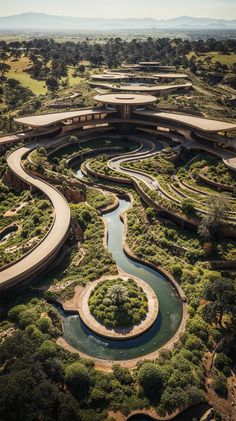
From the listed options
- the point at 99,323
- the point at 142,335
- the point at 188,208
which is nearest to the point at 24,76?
the point at 188,208

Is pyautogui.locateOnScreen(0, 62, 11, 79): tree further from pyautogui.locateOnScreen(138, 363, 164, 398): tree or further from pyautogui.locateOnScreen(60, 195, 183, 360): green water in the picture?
pyautogui.locateOnScreen(138, 363, 164, 398): tree

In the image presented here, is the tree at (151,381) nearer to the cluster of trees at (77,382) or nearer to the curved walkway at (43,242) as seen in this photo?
the cluster of trees at (77,382)

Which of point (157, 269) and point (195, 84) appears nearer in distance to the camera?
point (157, 269)

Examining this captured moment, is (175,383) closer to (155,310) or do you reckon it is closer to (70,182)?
(155,310)

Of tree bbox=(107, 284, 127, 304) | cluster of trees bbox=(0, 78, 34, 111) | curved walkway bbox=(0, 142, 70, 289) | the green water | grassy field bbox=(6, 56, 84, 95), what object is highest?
grassy field bbox=(6, 56, 84, 95)

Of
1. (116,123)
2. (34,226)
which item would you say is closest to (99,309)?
(34,226)

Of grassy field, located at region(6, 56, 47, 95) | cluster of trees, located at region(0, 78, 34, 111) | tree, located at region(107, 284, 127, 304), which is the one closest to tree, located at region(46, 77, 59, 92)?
grassy field, located at region(6, 56, 47, 95)

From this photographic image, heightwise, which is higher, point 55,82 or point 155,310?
point 55,82

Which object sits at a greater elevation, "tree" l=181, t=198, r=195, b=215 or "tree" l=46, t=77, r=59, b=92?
"tree" l=46, t=77, r=59, b=92
